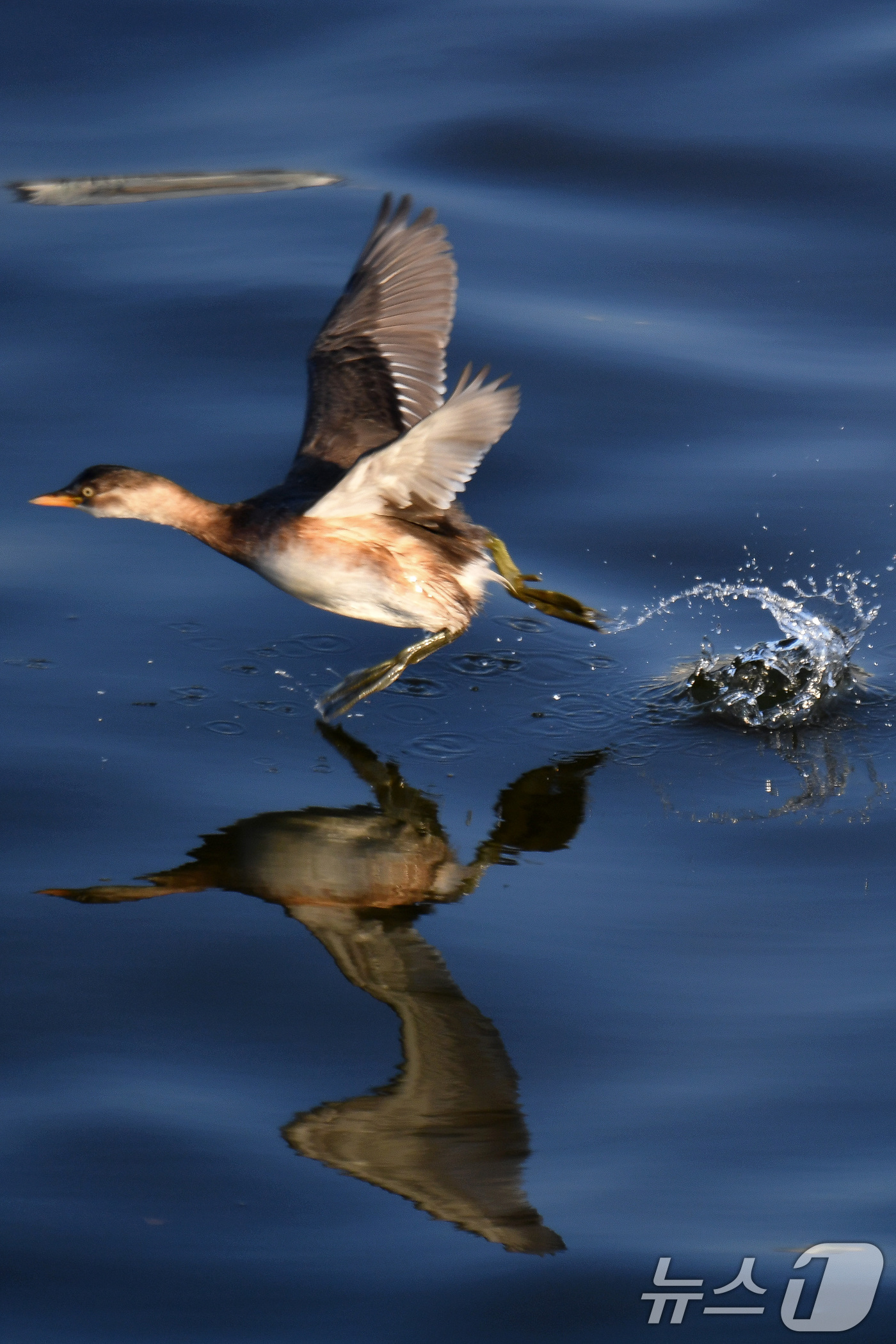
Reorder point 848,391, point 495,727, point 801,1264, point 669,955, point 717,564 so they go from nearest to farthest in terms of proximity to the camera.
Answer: point 801,1264
point 669,955
point 495,727
point 717,564
point 848,391

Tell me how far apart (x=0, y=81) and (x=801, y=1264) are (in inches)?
431

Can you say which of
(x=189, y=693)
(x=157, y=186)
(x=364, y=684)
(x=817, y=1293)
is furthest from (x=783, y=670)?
(x=157, y=186)

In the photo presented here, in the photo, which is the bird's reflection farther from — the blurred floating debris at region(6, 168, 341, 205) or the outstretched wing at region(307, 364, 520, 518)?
the blurred floating debris at region(6, 168, 341, 205)

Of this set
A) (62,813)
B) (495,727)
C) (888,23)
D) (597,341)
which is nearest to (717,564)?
(495,727)

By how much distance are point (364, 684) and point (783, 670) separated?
61.1 inches

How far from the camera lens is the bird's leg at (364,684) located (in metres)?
6.09

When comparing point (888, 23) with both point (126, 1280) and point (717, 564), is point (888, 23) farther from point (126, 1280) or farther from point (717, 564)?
point (126, 1280)

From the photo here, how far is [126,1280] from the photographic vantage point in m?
3.71

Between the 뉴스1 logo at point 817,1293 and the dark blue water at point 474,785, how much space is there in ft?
0.13

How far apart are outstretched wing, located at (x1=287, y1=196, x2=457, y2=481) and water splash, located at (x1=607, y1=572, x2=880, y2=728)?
49.2 inches

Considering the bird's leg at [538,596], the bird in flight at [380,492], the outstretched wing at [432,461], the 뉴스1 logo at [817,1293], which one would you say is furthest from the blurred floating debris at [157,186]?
the 뉴스1 logo at [817,1293]

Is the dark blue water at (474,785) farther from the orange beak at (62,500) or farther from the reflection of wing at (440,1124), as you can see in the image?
the orange beak at (62,500)

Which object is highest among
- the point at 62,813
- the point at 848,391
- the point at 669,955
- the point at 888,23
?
the point at 888,23

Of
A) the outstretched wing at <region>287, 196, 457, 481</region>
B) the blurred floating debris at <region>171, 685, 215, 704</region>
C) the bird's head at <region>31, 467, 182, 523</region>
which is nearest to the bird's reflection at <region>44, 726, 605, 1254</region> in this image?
the blurred floating debris at <region>171, 685, 215, 704</region>
